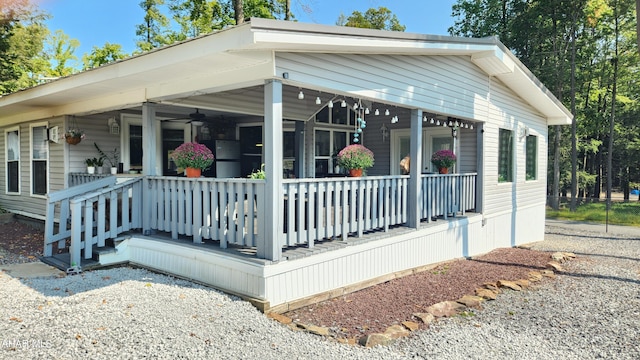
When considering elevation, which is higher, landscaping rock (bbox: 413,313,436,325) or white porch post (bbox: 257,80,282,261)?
white porch post (bbox: 257,80,282,261)

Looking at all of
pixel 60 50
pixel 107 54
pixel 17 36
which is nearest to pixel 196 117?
pixel 17 36

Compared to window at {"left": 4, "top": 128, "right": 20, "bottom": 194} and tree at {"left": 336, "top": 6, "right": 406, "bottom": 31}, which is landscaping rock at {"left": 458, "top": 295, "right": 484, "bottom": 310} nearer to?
window at {"left": 4, "top": 128, "right": 20, "bottom": 194}

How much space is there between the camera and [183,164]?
561cm

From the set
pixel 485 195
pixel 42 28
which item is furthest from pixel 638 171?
pixel 42 28

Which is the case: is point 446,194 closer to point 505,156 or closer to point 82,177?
point 505,156

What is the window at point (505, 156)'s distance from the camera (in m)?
9.45

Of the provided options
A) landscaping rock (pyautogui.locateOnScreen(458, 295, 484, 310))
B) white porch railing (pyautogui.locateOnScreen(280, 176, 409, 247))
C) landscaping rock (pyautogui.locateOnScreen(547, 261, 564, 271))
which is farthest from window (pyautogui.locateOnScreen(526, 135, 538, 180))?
landscaping rock (pyautogui.locateOnScreen(458, 295, 484, 310))

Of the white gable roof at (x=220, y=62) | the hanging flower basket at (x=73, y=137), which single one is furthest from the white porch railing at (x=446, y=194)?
the hanging flower basket at (x=73, y=137)

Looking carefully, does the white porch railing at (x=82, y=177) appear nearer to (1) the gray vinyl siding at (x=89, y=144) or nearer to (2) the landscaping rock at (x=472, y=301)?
(1) the gray vinyl siding at (x=89, y=144)

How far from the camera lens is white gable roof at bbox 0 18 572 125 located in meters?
4.11

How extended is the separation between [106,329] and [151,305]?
63 centimetres

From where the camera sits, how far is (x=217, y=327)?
146 inches

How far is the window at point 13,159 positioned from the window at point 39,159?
87 cm

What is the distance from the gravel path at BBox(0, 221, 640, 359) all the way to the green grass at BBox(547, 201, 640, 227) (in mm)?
12113
